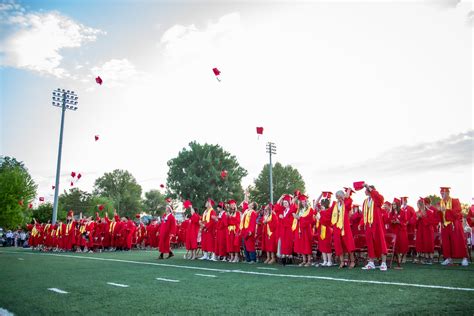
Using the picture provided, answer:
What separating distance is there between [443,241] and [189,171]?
4503 cm

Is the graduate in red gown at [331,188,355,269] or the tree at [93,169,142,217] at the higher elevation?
the tree at [93,169,142,217]

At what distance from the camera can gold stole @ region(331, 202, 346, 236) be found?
10.5 meters

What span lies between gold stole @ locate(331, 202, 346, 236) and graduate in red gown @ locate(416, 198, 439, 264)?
377cm

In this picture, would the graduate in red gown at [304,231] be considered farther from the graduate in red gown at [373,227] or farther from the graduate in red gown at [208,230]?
the graduate in red gown at [208,230]

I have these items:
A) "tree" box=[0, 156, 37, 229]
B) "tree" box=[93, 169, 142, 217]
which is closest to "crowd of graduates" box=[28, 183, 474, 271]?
"tree" box=[0, 156, 37, 229]

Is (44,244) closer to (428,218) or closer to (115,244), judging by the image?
(115,244)

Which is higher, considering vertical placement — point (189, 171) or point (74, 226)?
point (189, 171)

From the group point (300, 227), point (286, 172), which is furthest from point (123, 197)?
point (300, 227)

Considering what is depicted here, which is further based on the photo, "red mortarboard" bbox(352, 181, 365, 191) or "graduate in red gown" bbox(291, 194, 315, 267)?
"graduate in red gown" bbox(291, 194, 315, 267)

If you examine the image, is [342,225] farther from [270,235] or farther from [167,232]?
[167,232]

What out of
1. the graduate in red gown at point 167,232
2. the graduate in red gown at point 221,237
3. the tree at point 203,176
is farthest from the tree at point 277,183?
the graduate in red gown at point 221,237

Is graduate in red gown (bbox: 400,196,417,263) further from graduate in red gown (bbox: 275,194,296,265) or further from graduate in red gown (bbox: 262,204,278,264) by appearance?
graduate in red gown (bbox: 262,204,278,264)

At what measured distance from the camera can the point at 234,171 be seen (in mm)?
58312

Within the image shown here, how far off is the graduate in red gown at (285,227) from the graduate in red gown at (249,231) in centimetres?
96
